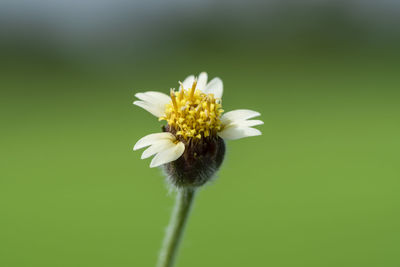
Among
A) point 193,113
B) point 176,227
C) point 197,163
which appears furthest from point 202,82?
point 176,227

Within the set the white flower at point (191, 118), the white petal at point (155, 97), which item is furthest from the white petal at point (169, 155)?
the white petal at point (155, 97)


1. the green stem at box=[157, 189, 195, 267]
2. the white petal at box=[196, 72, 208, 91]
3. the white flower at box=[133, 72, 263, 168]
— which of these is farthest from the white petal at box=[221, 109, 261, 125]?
the green stem at box=[157, 189, 195, 267]

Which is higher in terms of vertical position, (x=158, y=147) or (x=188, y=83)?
(x=188, y=83)

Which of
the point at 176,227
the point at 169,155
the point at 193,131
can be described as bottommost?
the point at 176,227

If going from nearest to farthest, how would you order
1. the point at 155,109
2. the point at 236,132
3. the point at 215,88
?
the point at 236,132 < the point at 155,109 < the point at 215,88

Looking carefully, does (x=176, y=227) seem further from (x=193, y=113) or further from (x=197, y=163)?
(x=193, y=113)

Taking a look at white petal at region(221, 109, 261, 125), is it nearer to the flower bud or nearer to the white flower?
the white flower

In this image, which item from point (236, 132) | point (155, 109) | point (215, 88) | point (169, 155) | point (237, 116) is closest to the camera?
point (169, 155)
